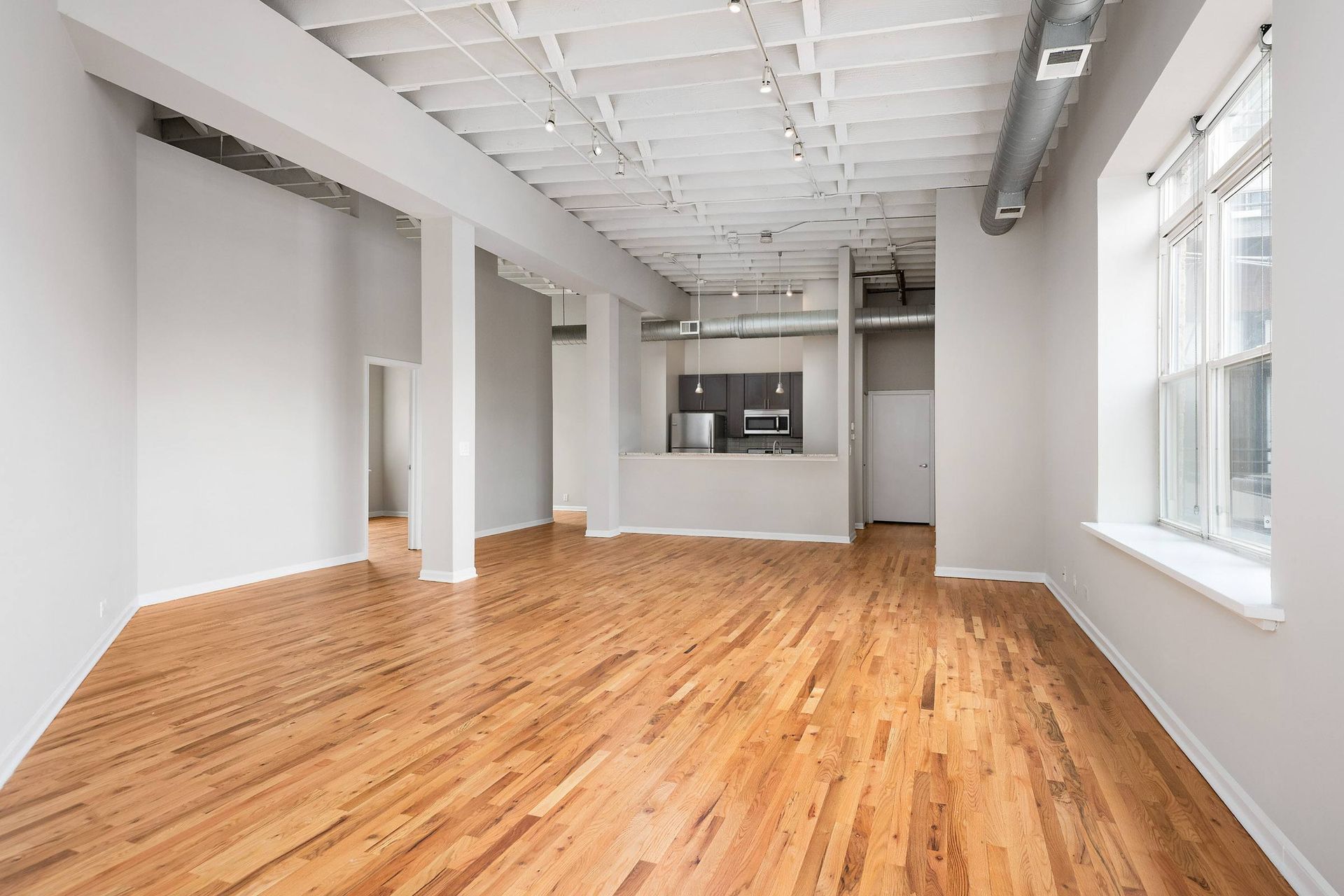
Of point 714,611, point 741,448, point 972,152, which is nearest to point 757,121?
point 972,152

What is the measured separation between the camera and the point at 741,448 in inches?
468

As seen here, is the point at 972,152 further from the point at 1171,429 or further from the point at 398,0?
the point at 398,0

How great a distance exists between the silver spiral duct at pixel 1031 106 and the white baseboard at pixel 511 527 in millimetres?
6360

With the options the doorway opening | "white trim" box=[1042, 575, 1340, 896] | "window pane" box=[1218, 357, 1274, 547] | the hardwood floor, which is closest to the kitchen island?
the hardwood floor

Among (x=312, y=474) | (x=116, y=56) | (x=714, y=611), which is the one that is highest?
(x=116, y=56)

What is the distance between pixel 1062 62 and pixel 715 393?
862 centimetres

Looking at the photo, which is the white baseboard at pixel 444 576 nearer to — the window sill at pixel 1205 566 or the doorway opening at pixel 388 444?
the window sill at pixel 1205 566

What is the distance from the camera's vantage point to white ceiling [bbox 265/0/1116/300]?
421cm

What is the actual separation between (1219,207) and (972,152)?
9.05 ft

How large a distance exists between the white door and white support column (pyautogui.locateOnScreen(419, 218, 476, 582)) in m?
6.63

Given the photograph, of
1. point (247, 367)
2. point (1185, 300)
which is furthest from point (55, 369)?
point (1185, 300)

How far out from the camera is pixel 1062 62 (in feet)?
11.0

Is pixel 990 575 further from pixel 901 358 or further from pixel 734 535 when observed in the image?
pixel 901 358

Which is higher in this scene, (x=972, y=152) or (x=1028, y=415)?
(x=972, y=152)
